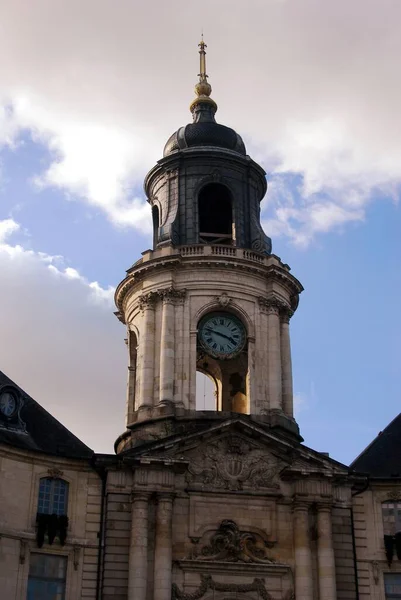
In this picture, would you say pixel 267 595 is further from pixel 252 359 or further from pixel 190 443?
pixel 252 359

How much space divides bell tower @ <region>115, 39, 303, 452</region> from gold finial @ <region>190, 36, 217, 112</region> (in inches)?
95.9

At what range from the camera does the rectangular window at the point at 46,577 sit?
35219 mm

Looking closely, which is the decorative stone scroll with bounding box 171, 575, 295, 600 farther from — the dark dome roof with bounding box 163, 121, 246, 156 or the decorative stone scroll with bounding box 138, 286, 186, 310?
the dark dome roof with bounding box 163, 121, 246, 156

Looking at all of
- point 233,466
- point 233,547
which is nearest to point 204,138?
point 233,466

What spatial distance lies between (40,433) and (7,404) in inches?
75.2

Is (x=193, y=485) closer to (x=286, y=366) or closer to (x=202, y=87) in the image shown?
(x=286, y=366)

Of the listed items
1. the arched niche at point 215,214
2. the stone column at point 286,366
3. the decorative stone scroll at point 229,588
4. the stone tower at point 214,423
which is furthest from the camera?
the arched niche at point 215,214

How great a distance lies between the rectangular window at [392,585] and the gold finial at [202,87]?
2486 centimetres

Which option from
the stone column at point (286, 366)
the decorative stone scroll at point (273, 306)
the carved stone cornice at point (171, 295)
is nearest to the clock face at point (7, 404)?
the carved stone cornice at point (171, 295)

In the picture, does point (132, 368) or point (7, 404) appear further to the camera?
point (132, 368)

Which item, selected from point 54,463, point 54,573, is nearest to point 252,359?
point 54,463

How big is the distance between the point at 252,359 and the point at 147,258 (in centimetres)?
665

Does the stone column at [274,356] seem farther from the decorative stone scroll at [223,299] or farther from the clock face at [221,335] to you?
the decorative stone scroll at [223,299]

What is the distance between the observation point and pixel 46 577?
117 ft
